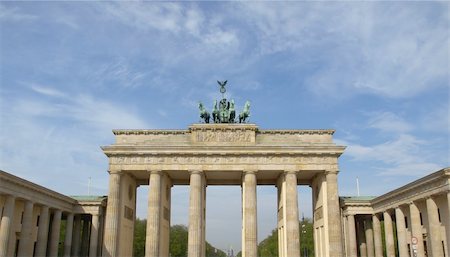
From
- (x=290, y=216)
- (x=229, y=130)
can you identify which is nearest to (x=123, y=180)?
(x=229, y=130)

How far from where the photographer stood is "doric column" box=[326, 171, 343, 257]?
4394cm

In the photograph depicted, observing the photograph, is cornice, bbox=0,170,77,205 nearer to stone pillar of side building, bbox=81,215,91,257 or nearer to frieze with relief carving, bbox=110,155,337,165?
frieze with relief carving, bbox=110,155,337,165

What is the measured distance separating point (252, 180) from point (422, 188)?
1682 centimetres

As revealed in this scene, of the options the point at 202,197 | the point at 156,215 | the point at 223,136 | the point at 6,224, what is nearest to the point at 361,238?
the point at 202,197

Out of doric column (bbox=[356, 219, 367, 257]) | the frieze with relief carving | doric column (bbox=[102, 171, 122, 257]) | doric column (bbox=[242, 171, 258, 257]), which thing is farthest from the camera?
doric column (bbox=[356, 219, 367, 257])

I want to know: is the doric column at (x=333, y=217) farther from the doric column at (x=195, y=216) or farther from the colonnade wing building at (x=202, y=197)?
the doric column at (x=195, y=216)

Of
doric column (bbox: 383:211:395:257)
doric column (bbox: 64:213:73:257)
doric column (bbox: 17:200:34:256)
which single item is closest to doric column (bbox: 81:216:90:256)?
doric column (bbox: 64:213:73:257)

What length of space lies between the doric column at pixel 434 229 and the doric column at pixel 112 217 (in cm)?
3043

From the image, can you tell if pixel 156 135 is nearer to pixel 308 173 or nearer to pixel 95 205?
pixel 95 205

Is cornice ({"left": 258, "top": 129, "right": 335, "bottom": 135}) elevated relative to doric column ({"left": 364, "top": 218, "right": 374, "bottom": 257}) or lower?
elevated

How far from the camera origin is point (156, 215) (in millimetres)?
45375

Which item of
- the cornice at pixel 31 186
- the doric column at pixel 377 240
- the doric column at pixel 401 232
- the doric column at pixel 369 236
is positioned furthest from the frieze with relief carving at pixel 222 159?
the doric column at pixel 369 236

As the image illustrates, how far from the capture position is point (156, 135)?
4844 cm

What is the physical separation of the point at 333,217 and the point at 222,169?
42.2ft
